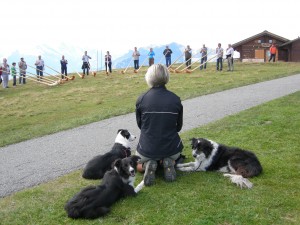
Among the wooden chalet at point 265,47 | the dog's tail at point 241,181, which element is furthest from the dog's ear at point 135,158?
the wooden chalet at point 265,47

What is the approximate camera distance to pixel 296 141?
8.84 metres

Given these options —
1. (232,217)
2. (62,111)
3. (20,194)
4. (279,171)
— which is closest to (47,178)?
(20,194)

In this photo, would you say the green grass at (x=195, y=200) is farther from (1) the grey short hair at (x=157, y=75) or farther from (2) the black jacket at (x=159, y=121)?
(1) the grey short hair at (x=157, y=75)

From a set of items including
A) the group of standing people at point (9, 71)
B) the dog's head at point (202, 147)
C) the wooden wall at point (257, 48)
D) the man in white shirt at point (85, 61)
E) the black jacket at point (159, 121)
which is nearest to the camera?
the black jacket at point (159, 121)

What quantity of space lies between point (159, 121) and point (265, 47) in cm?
4059

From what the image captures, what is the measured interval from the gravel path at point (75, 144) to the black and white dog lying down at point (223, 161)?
2.45 meters

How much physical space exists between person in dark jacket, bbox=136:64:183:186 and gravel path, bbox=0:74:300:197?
213 cm

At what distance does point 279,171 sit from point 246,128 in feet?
11.4

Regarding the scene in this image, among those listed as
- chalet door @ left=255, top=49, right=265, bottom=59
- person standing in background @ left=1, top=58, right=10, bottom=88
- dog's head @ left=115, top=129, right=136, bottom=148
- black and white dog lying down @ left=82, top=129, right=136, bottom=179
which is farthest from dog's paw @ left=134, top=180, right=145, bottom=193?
chalet door @ left=255, top=49, right=265, bottom=59

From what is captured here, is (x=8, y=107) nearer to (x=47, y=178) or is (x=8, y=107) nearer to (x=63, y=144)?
(x=63, y=144)

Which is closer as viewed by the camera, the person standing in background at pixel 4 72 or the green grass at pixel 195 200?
the green grass at pixel 195 200

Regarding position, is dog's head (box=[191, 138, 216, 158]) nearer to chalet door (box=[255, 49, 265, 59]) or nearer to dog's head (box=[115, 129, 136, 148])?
dog's head (box=[115, 129, 136, 148])

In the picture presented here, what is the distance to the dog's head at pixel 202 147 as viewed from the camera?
7.15m

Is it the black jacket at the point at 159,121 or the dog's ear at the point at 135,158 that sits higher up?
the black jacket at the point at 159,121
